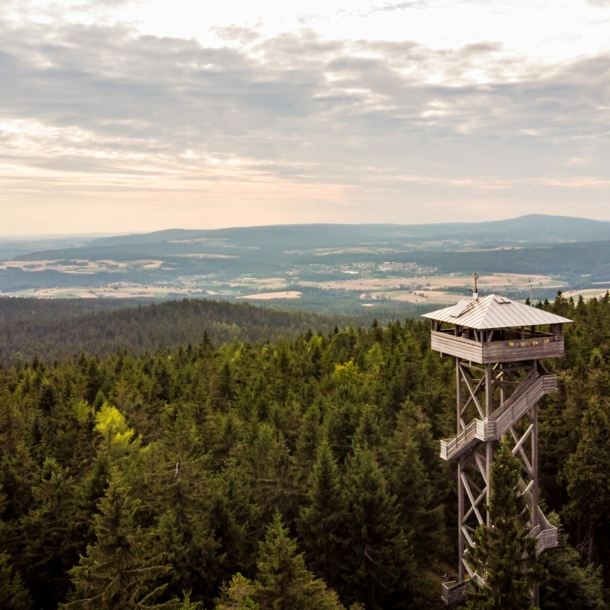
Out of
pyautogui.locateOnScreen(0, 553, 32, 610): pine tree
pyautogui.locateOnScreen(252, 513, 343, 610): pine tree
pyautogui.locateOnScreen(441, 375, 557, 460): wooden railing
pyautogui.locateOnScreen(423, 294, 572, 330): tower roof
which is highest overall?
pyautogui.locateOnScreen(423, 294, 572, 330): tower roof

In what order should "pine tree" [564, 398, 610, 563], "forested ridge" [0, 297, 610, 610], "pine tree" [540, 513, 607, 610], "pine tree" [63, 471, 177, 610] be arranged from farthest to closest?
1. "pine tree" [564, 398, 610, 563]
2. "pine tree" [540, 513, 607, 610]
3. "forested ridge" [0, 297, 610, 610]
4. "pine tree" [63, 471, 177, 610]

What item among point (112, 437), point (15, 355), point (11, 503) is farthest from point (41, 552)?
point (15, 355)

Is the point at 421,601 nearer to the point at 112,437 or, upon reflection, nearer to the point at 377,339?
the point at 112,437

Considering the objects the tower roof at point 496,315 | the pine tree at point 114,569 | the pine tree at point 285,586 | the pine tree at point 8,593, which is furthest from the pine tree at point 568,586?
the pine tree at point 8,593

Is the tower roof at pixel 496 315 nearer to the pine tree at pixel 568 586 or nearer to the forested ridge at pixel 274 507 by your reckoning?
the forested ridge at pixel 274 507

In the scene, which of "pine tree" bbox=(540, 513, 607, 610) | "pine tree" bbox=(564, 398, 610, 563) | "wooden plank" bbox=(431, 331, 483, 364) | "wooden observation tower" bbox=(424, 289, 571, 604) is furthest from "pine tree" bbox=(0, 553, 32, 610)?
"pine tree" bbox=(564, 398, 610, 563)

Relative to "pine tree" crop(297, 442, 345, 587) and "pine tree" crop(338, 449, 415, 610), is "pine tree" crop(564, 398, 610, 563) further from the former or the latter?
"pine tree" crop(297, 442, 345, 587)

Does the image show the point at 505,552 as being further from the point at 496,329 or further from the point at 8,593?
the point at 8,593
